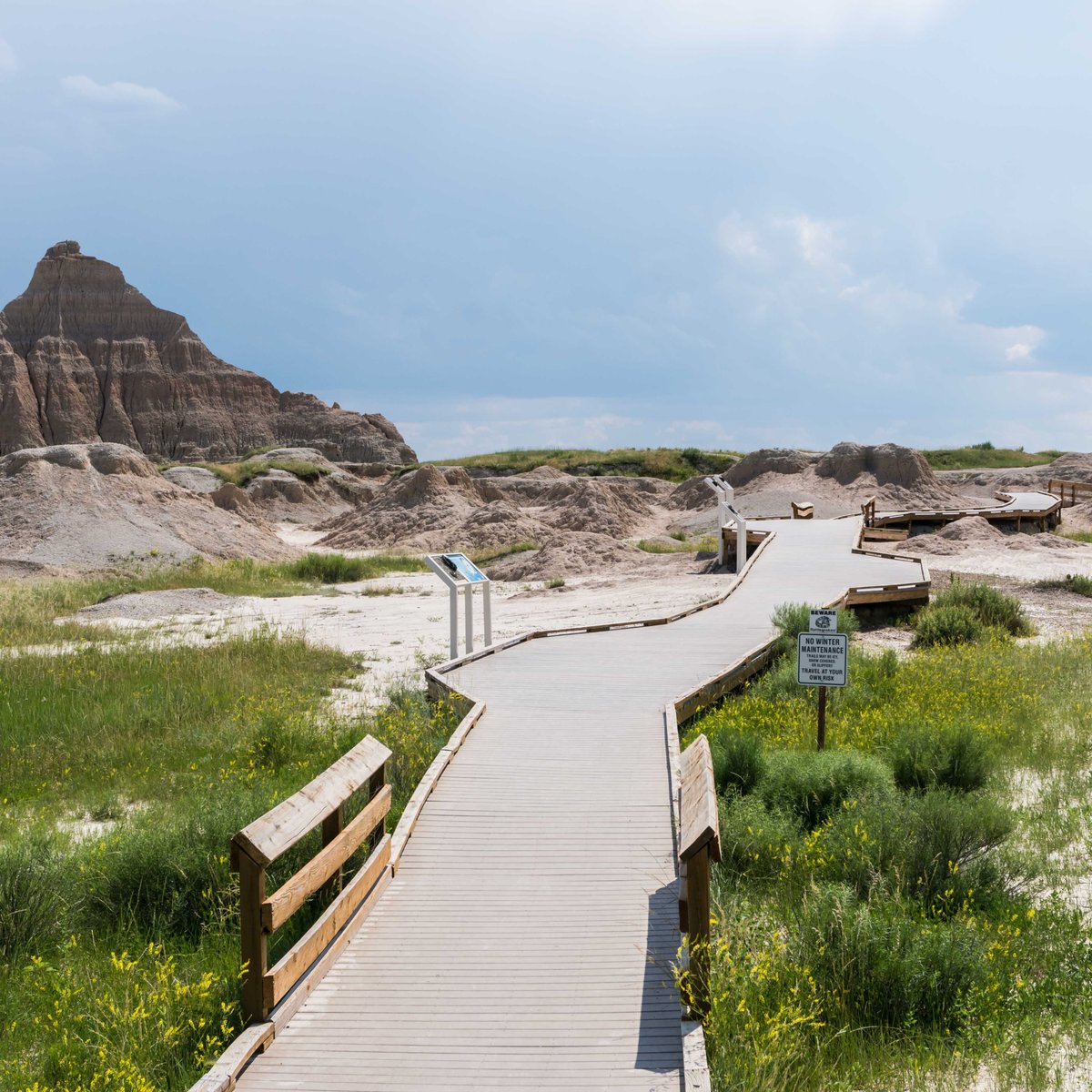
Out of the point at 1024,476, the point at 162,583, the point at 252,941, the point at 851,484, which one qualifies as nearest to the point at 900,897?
the point at 252,941

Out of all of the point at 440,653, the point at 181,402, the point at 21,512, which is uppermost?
the point at 181,402

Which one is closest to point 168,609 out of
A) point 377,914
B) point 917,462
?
point 377,914

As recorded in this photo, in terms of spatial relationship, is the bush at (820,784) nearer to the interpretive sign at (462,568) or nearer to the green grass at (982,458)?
the interpretive sign at (462,568)

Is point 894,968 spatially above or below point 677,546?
below

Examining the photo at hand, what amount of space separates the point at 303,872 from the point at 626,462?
205 feet

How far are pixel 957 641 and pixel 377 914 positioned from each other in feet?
39.1

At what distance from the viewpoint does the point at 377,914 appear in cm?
561

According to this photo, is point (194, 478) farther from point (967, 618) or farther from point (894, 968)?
point (894, 968)

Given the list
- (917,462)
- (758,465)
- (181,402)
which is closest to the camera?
(917,462)

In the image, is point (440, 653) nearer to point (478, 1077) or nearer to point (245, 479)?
point (478, 1077)

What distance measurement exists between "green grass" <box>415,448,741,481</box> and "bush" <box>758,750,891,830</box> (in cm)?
5477

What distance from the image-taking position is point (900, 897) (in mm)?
5645

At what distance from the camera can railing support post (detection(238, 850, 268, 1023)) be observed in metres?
4.38

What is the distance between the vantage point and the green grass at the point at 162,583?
18.2 m
